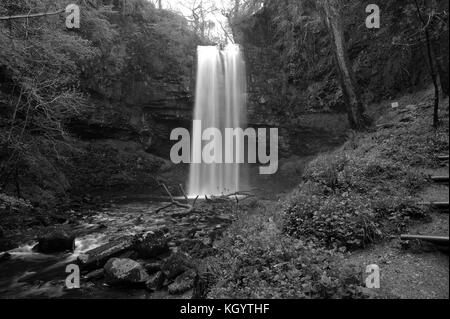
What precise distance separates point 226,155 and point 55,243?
45.7 feet

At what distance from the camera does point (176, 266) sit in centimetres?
619

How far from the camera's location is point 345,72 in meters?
10.7

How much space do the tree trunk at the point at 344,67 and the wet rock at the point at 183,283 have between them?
7665 millimetres

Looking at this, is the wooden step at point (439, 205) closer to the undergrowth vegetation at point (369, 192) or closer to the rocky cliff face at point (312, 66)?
the undergrowth vegetation at point (369, 192)

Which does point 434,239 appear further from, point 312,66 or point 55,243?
point 312,66

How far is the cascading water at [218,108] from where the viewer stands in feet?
65.8

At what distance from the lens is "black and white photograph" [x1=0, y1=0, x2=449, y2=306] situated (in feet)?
14.8

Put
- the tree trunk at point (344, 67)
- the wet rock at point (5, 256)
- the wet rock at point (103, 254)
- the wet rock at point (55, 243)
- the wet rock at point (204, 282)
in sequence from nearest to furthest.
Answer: the wet rock at point (204, 282) < the wet rock at point (103, 254) < the wet rock at point (5, 256) < the wet rock at point (55, 243) < the tree trunk at point (344, 67)

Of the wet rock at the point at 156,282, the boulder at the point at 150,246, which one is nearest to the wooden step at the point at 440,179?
the wet rock at the point at 156,282

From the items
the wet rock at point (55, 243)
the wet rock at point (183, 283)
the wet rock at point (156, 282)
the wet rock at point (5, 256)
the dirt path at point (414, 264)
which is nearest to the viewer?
the dirt path at point (414, 264)

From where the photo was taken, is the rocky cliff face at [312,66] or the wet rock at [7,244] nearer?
the wet rock at [7,244]

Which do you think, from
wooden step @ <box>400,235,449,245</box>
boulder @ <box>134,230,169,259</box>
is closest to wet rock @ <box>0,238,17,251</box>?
boulder @ <box>134,230,169,259</box>

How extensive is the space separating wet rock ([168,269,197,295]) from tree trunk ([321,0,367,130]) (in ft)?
25.1
